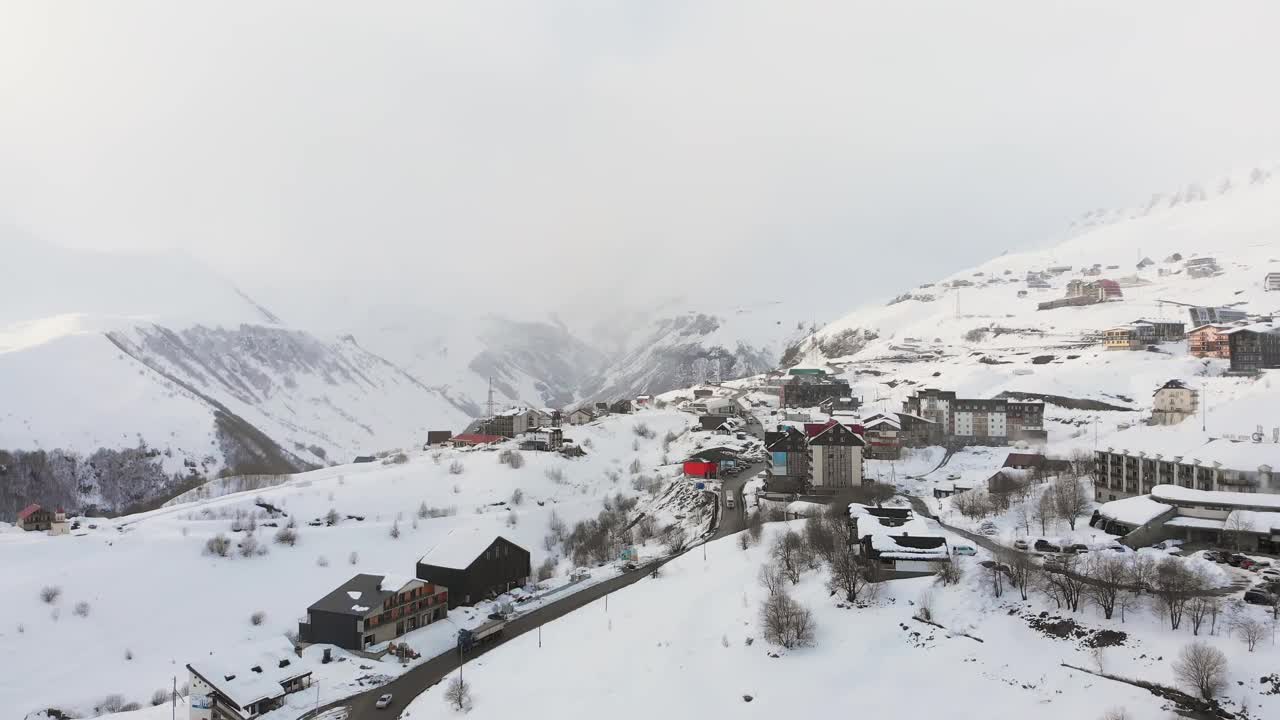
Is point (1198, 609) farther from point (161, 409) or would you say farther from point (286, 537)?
point (161, 409)

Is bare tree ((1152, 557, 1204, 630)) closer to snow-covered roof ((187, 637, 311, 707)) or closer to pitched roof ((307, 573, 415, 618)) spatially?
snow-covered roof ((187, 637, 311, 707))

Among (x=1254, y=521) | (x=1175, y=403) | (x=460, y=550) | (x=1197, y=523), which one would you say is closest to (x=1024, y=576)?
(x=1197, y=523)

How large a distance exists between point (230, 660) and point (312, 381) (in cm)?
12271

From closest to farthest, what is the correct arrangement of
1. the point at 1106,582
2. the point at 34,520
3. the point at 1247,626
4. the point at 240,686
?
the point at 1247,626, the point at 1106,582, the point at 240,686, the point at 34,520

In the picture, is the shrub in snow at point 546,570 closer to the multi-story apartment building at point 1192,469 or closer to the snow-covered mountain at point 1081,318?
the multi-story apartment building at point 1192,469

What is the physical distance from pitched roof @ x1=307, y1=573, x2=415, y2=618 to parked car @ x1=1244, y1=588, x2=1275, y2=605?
3256cm

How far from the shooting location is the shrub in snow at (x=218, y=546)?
4131cm

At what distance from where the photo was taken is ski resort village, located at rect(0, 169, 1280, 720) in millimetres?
21609

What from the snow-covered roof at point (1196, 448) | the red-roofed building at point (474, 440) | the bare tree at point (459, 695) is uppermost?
the snow-covered roof at point (1196, 448)

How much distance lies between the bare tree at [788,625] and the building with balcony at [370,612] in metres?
17.3

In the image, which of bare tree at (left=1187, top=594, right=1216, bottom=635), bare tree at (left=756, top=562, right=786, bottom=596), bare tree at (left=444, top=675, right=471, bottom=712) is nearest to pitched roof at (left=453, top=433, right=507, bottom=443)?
bare tree at (left=756, top=562, right=786, bottom=596)

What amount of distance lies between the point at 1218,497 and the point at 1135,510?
3.48 metres

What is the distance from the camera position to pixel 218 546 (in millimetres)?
41500

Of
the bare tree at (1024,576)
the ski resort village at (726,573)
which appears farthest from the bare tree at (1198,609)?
the bare tree at (1024,576)
